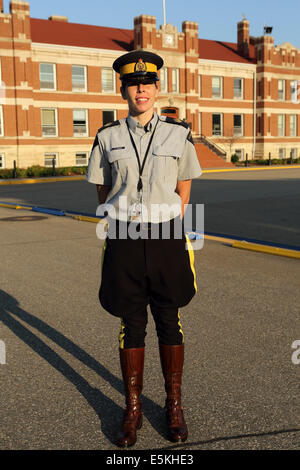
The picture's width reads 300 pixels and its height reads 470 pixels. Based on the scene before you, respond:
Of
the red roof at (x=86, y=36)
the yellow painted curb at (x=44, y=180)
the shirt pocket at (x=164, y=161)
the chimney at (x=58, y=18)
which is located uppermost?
the chimney at (x=58, y=18)

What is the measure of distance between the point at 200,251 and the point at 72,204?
7914 millimetres

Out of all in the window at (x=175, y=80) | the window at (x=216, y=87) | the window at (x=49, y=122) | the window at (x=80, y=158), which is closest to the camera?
the window at (x=49, y=122)

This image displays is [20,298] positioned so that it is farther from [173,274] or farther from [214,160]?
[214,160]

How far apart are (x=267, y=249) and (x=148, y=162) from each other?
559 cm

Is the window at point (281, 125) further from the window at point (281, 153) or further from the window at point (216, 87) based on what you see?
the window at point (216, 87)

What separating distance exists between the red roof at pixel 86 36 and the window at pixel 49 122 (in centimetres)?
503

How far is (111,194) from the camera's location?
3232 mm

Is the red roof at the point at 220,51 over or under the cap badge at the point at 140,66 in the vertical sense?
over

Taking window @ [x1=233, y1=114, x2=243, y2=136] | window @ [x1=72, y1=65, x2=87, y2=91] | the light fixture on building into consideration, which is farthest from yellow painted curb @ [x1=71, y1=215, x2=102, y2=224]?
the light fixture on building

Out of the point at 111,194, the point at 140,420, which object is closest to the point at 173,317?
the point at 140,420

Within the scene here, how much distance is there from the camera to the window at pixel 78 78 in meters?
39.3

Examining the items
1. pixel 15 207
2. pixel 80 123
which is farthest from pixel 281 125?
pixel 15 207

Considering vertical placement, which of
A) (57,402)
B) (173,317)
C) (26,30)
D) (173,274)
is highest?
(26,30)

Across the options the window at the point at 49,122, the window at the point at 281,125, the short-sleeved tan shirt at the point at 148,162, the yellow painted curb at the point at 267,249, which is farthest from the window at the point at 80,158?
the short-sleeved tan shirt at the point at 148,162
